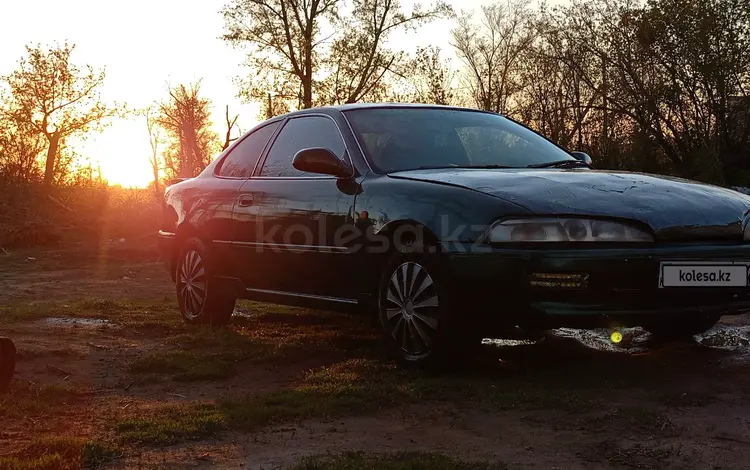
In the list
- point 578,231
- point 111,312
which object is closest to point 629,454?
point 578,231

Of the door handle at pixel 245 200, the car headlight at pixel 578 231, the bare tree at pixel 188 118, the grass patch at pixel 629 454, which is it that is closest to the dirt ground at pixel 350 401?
the grass patch at pixel 629 454

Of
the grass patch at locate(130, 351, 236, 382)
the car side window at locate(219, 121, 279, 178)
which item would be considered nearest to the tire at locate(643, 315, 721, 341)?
the grass patch at locate(130, 351, 236, 382)

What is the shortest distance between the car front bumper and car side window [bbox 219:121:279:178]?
8.52 feet

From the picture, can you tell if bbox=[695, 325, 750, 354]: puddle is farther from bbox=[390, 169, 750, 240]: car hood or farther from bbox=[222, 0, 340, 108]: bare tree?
bbox=[222, 0, 340, 108]: bare tree

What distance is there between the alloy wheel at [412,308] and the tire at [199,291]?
80.5 inches

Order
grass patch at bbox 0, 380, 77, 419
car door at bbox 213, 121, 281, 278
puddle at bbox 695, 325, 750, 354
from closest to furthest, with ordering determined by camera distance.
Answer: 1. grass patch at bbox 0, 380, 77, 419
2. puddle at bbox 695, 325, 750, 354
3. car door at bbox 213, 121, 281, 278

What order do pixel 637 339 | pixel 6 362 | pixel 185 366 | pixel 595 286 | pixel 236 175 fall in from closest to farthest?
pixel 595 286, pixel 6 362, pixel 185 366, pixel 637 339, pixel 236 175

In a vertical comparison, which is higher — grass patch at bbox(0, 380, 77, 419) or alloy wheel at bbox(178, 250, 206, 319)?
alloy wheel at bbox(178, 250, 206, 319)

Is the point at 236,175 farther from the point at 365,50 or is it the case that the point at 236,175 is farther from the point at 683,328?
the point at 365,50

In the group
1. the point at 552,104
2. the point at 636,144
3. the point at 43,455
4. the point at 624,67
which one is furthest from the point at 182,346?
the point at 552,104

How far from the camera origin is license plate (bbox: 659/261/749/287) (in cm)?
407

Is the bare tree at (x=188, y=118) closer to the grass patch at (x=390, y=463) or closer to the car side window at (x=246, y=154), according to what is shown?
the car side window at (x=246, y=154)

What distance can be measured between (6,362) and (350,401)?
5.73ft

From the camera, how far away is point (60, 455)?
10.0 feet
